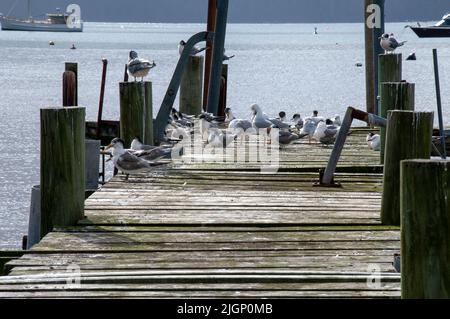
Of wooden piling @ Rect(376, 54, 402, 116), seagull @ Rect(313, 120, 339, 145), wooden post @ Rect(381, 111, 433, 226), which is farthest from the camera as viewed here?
wooden piling @ Rect(376, 54, 402, 116)

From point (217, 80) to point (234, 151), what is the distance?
525cm

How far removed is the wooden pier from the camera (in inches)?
272

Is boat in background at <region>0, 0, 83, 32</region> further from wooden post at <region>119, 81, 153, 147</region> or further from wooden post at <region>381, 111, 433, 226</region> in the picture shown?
wooden post at <region>381, 111, 433, 226</region>

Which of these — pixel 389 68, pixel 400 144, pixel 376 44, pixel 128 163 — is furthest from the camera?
pixel 376 44

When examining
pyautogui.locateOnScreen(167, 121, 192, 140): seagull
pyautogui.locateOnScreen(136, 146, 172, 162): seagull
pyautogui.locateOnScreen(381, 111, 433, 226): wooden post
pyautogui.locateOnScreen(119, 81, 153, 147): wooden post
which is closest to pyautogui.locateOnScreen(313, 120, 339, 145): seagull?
pyautogui.locateOnScreen(167, 121, 192, 140): seagull

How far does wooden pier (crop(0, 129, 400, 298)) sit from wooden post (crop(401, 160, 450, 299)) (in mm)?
639

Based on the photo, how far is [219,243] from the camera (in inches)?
324

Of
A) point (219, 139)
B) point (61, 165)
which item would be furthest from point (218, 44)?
point (61, 165)

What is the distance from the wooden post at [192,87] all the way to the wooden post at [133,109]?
247 inches

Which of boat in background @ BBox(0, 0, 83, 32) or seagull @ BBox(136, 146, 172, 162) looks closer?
seagull @ BBox(136, 146, 172, 162)

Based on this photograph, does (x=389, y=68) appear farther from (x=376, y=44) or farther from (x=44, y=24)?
(x=44, y=24)

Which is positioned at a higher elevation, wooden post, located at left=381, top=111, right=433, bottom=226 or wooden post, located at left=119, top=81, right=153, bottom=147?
wooden post, located at left=119, top=81, right=153, bottom=147

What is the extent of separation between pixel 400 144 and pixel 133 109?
191 inches

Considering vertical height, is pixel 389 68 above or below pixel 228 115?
above
